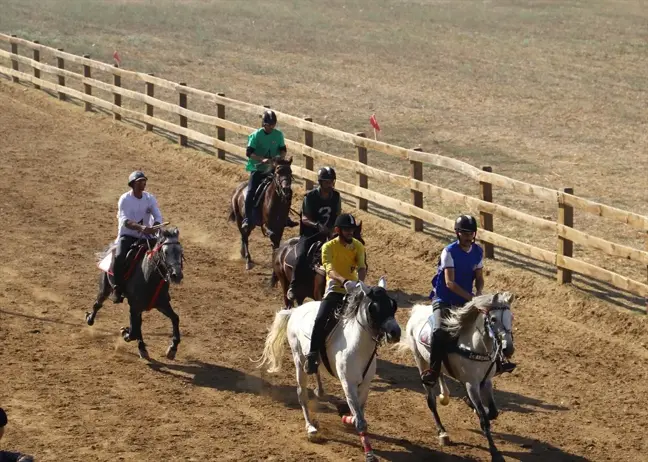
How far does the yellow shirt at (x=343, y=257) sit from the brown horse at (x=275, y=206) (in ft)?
17.4

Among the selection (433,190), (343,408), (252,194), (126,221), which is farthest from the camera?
(433,190)

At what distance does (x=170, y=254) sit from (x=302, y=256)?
1.79 metres

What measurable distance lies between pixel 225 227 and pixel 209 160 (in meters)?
4.24

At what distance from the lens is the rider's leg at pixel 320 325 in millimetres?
11195

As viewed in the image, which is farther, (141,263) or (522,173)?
(522,173)

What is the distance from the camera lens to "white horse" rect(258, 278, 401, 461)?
10.4 m

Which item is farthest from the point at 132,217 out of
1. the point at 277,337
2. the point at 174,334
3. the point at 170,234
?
the point at 277,337

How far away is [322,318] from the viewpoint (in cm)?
1123

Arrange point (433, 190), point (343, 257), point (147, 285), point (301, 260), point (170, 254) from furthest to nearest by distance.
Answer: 1. point (433, 190)
2. point (301, 260)
3. point (147, 285)
4. point (170, 254)
5. point (343, 257)

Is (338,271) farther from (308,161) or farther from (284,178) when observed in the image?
(308,161)

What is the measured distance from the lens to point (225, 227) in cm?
1998

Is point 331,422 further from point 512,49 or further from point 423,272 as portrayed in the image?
point 512,49

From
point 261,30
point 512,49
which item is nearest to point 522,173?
point 512,49

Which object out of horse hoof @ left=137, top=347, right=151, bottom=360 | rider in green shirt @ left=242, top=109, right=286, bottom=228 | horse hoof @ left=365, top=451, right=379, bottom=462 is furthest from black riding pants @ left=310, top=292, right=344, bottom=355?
rider in green shirt @ left=242, top=109, right=286, bottom=228
